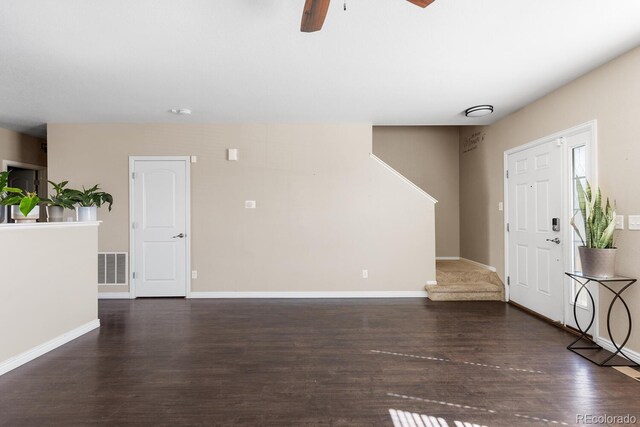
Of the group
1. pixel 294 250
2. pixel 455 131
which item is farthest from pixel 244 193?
pixel 455 131

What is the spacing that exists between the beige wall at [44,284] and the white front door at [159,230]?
1.11m

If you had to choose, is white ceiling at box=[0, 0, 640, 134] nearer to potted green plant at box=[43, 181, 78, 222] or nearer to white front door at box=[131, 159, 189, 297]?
white front door at box=[131, 159, 189, 297]

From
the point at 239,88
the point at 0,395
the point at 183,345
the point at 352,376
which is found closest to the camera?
the point at 0,395

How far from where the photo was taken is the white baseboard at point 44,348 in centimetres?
247

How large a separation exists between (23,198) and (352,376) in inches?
121

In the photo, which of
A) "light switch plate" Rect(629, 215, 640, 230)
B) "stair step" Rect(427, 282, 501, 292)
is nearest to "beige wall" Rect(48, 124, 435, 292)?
"stair step" Rect(427, 282, 501, 292)

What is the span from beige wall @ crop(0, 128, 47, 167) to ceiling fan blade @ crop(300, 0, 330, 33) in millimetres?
5600

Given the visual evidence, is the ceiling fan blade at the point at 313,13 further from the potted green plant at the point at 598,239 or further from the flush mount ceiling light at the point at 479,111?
the flush mount ceiling light at the point at 479,111

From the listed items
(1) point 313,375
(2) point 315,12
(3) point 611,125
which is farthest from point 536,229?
(2) point 315,12

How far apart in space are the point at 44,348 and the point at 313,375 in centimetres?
243

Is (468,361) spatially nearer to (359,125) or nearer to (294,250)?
(294,250)

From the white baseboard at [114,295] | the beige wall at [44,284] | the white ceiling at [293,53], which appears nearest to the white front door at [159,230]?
the white baseboard at [114,295]

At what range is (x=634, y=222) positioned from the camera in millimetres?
2533

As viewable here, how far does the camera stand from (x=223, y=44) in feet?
8.13
